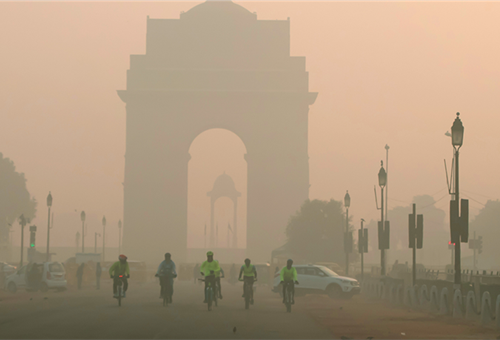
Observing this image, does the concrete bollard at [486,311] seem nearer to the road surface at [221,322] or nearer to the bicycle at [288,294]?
the road surface at [221,322]

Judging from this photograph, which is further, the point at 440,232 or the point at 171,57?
the point at 440,232

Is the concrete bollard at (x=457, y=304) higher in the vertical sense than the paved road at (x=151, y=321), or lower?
higher

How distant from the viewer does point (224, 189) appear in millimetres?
124000

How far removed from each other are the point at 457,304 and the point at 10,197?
2463 inches

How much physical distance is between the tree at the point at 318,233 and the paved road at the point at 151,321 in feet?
115

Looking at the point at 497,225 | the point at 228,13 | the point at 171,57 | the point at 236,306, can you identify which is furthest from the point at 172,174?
the point at 236,306

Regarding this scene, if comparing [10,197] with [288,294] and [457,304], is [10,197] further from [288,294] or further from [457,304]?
[457,304]

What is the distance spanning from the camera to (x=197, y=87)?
69.1 m

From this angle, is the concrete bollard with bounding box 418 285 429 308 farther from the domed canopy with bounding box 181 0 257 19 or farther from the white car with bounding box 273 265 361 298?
the domed canopy with bounding box 181 0 257 19

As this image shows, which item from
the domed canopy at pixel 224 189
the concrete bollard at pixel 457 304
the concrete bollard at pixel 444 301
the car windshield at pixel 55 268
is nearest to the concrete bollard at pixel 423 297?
the concrete bollard at pixel 444 301

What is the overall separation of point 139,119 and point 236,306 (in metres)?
49.8

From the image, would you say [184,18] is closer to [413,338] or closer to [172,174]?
[172,174]

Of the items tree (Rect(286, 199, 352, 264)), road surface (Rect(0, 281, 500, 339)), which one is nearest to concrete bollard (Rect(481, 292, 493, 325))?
road surface (Rect(0, 281, 500, 339))

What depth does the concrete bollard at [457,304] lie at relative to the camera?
17.7 m
